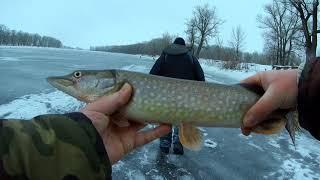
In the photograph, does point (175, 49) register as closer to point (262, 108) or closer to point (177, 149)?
point (177, 149)

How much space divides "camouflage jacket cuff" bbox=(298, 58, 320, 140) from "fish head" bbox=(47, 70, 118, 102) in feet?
3.46

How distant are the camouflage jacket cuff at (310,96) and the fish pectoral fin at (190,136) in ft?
2.36

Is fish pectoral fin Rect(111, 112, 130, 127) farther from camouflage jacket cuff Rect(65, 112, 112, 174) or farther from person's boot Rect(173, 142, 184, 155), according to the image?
person's boot Rect(173, 142, 184, 155)

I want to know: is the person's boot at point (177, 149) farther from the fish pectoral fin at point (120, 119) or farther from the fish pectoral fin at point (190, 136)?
the fish pectoral fin at point (120, 119)

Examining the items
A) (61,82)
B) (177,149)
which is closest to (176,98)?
(61,82)

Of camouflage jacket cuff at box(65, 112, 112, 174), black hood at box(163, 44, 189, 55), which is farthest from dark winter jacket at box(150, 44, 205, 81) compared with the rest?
camouflage jacket cuff at box(65, 112, 112, 174)

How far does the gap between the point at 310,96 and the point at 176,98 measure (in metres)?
0.83

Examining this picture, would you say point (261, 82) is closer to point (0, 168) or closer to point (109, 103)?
point (109, 103)

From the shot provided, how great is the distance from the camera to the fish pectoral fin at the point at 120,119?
2.45 meters

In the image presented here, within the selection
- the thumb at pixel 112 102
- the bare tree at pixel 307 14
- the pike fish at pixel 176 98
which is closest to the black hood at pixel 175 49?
the pike fish at pixel 176 98

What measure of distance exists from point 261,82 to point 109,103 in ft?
2.86

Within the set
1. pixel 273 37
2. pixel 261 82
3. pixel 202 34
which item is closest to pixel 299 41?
pixel 273 37

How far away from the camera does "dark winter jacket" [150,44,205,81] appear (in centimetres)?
716

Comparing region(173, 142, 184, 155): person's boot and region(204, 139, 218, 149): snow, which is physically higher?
region(173, 142, 184, 155): person's boot
